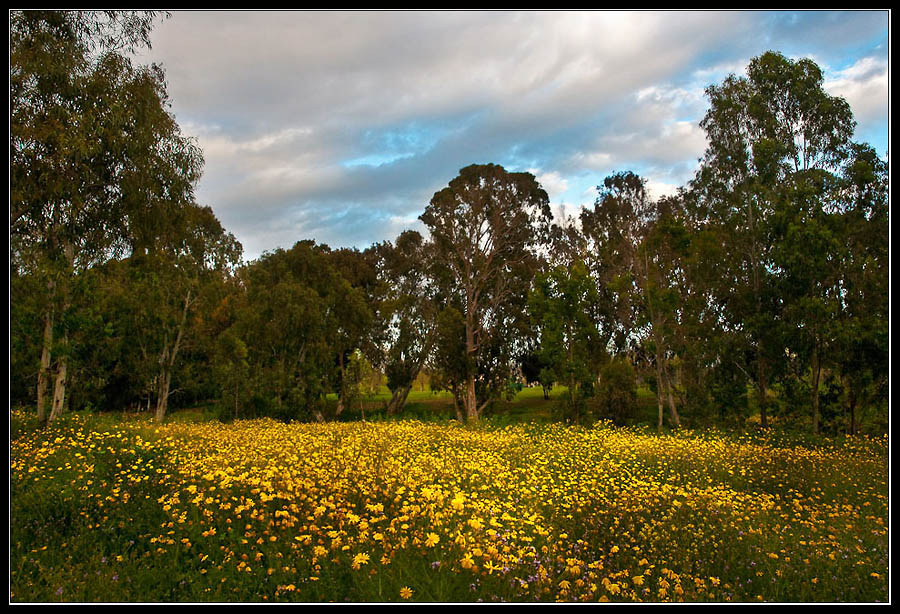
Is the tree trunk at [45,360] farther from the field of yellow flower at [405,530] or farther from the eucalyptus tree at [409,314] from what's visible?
the eucalyptus tree at [409,314]

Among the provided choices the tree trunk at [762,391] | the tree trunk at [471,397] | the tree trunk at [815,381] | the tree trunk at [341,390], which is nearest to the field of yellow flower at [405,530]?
the tree trunk at [815,381]

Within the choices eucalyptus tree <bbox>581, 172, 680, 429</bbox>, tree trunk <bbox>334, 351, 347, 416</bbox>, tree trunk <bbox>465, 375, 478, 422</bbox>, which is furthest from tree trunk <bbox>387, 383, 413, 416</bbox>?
eucalyptus tree <bbox>581, 172, 680, 429</bbox>

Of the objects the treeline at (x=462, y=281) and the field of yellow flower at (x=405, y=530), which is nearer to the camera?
the field of yellow flower at (x=405, y=530)

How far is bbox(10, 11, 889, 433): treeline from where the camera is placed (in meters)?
7.59

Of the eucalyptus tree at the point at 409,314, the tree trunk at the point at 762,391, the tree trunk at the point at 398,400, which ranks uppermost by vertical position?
the eucalyptus tree at the point at 409,314

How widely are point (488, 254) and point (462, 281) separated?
1.96m

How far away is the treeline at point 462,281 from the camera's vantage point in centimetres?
759

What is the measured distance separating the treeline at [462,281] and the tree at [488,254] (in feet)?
0.39

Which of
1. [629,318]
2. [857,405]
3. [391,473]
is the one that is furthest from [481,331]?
[391,473]

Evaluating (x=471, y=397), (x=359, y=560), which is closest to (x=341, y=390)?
(x=471, y=397)

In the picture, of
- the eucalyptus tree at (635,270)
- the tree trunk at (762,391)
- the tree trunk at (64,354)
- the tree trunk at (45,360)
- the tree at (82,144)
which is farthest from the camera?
the eucalyptus tree at (635,270)

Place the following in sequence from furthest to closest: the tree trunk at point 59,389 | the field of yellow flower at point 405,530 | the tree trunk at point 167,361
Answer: the tree trunk at point 167,361 → the tree trunk at point 59,389 → the field of yellow flower at point 405,530

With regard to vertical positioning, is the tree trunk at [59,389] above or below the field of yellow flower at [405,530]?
above
